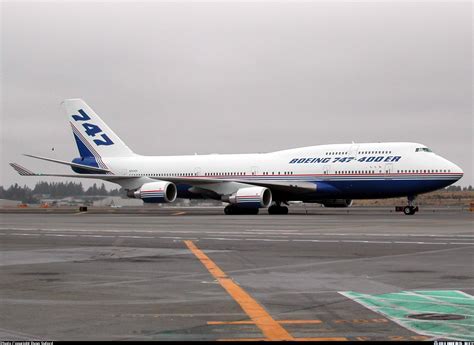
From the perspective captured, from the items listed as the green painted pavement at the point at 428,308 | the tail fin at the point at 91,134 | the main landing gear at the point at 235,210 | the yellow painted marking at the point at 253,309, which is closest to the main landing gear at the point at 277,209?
the main landing gear at the point at 235,210

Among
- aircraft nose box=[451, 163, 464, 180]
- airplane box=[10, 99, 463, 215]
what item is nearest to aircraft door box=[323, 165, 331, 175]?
airplane box=[10, 99, 463, 215]

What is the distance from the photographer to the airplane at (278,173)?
43.2 meters

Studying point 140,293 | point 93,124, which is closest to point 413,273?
point 140,293

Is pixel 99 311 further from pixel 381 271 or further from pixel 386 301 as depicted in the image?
pixel 381 271

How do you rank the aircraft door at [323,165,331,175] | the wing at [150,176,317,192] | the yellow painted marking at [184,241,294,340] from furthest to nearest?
the wing at [150,176,317,192] → the aircraft door at [323,165,331,175] → the yellow painted marking at [184,241,294,340]

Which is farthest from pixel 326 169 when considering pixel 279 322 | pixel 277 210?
pixel 279 322

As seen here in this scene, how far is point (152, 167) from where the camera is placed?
55.0 meters

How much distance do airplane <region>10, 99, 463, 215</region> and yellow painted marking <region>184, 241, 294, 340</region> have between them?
3164cm

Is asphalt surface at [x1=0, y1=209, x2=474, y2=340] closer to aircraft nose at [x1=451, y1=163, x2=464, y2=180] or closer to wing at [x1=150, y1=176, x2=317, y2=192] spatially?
aircraft nose at [x1=451, y1=163, x2=464, y2=180]

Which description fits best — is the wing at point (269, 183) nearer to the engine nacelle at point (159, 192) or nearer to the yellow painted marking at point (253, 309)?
the engine nacelle at point (159, 192)

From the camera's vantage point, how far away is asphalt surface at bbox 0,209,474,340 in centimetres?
729

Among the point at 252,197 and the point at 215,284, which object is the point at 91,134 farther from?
the point at 215,284

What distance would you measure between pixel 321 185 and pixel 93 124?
22.6 metres

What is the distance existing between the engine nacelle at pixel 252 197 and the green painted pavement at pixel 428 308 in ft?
113
